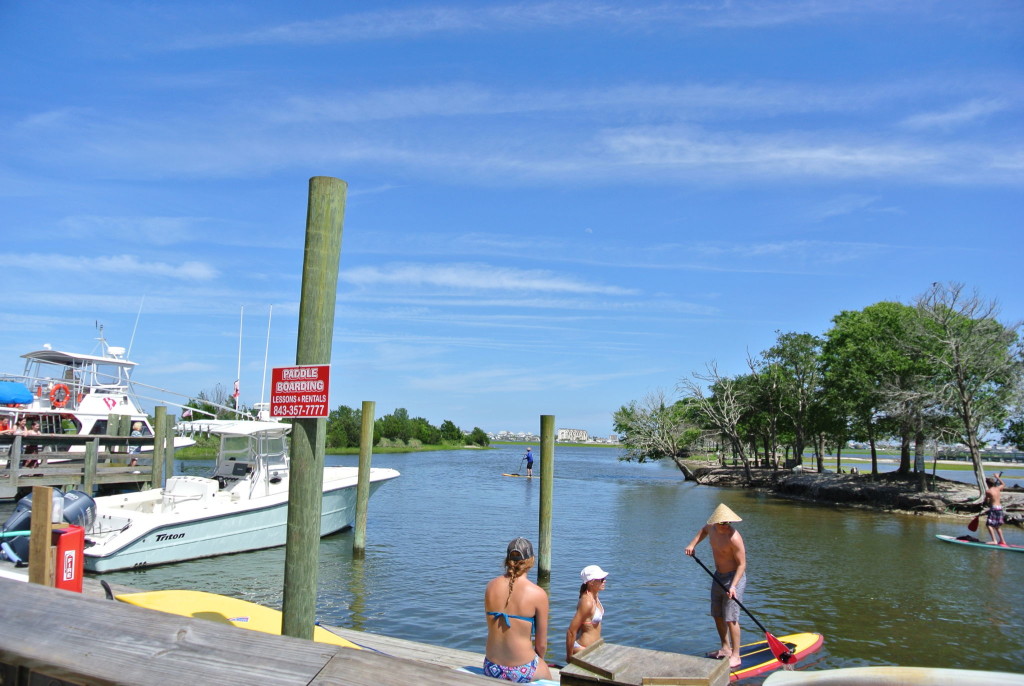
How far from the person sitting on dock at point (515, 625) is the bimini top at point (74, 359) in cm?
2727

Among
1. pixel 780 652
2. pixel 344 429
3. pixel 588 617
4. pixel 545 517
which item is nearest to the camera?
pixel 588 617

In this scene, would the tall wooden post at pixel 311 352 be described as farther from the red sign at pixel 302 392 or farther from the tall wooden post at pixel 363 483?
the tall wooden post at pixel 363 483

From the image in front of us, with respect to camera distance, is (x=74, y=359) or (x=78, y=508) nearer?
(x=78, y=508)

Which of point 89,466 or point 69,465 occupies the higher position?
point 89,466

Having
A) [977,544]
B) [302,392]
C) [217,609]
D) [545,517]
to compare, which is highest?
[302,392]

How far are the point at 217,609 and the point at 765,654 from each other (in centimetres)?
703

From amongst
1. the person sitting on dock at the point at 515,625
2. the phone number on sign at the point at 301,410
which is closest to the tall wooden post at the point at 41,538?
the phone number on sign at the point at 301,410

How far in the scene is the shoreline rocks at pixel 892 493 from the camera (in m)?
30.6

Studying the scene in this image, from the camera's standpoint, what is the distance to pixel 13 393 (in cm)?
2472

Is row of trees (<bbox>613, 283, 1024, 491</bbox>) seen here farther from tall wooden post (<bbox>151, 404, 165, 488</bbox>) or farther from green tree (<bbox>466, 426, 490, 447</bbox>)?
green tree (<bbox>466, 426, 490, 447</bbox>)

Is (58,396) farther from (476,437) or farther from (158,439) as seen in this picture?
(476,437)

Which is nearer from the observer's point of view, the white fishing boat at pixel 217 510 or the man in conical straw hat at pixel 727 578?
the man in conical straw hat at pixel 727 578

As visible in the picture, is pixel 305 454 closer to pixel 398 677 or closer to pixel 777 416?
pixel 398 677

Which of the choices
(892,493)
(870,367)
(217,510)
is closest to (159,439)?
(217,510)
